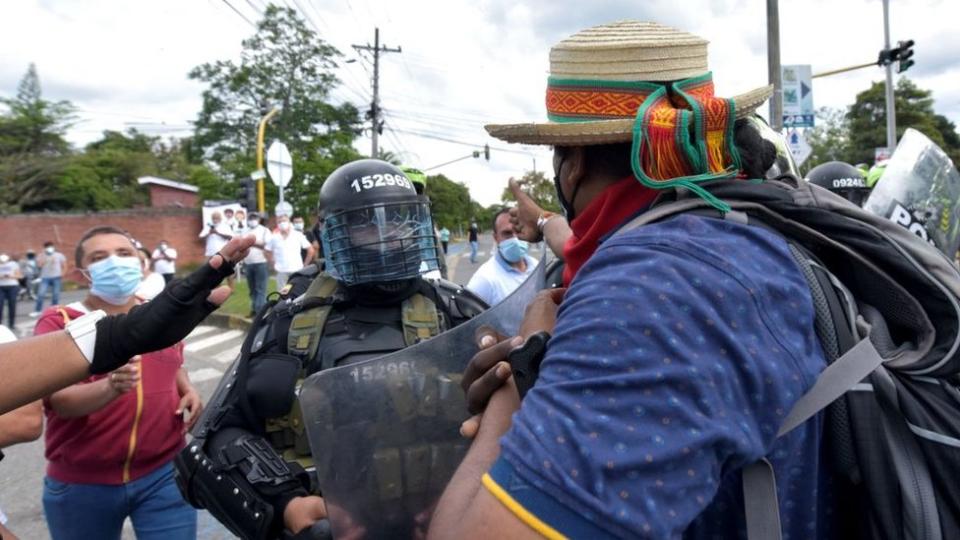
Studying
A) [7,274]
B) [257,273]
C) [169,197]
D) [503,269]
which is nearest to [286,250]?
[257,273]

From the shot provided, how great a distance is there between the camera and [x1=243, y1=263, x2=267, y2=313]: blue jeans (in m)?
12.3

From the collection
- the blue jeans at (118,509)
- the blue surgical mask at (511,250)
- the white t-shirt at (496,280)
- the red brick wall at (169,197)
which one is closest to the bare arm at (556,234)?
the blue jeans at (118,509)

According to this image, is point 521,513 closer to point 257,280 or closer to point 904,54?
point 257,280

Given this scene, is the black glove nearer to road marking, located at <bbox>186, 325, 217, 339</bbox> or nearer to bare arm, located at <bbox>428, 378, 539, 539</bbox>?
bare arm, located at <bbox>428, 378, 539, 539</bbox>

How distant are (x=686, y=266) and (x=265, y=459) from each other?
1.69 meters

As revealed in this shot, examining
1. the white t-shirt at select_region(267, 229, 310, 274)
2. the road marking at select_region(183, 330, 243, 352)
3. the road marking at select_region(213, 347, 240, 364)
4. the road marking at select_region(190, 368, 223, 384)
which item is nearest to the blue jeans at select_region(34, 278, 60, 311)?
the road marking at select_region(183, 330, 243, 352)

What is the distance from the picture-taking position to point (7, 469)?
227 inches

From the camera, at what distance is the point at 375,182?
2.84 m

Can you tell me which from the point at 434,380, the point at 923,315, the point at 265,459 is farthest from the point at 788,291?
the point at 265,459

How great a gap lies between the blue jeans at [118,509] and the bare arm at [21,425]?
1.78ft

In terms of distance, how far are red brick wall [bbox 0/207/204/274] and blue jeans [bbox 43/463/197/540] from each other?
31.7 metres

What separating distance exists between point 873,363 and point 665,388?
0.35 m

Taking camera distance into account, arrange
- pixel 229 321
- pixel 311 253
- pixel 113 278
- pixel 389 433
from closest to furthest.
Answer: pixel 389 433
pixel 113 278
pixel 229 321
pixel 311 253

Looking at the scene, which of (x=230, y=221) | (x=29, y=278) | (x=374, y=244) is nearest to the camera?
(x=374, y=244)
